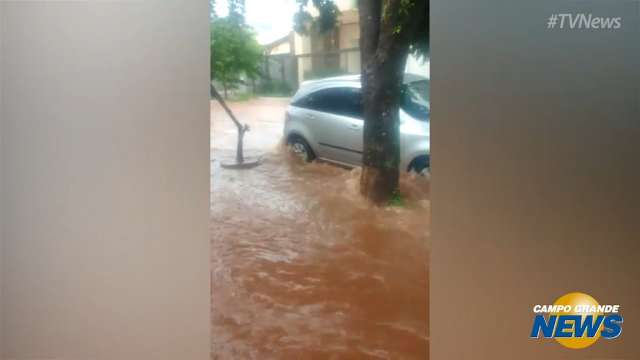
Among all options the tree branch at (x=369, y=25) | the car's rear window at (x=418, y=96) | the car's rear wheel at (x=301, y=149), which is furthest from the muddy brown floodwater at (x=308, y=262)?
the tree branch at (x=369, y=25)

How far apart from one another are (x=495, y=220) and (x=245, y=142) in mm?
1026

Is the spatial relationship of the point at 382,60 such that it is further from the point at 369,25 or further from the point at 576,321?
the point at 576,321

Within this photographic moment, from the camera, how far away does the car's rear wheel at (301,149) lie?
166cm

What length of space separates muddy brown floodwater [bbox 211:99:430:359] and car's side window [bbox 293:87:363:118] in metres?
0.12

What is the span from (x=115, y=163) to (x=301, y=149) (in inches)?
28.6

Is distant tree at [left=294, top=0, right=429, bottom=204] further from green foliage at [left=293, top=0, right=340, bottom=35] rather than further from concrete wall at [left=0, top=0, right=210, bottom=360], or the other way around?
concrete wall at [left=0, top=0, right=210, bottom=360]

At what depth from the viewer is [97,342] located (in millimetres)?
1661

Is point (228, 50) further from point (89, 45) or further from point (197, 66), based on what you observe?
point (89, 45)

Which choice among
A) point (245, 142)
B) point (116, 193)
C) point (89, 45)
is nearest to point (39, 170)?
point (116, 193)

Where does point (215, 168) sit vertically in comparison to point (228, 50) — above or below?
below

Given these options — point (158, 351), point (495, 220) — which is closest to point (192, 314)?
point (158, 351)

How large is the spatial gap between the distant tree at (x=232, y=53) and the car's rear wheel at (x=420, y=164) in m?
0.70

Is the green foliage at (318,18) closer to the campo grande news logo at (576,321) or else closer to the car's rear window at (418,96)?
the car's rear window at (418,96)

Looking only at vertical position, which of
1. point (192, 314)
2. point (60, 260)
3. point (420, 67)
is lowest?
point (192, 314)
